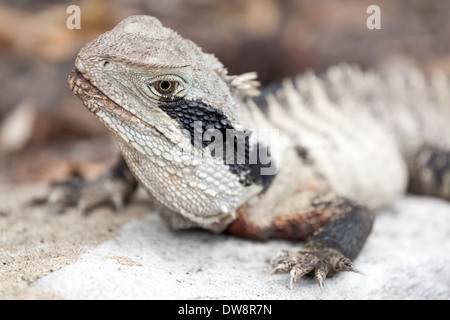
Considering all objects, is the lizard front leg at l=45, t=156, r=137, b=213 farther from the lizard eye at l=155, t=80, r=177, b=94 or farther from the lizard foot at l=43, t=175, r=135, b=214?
the lizard eye at l=155, t=80, r=177, b=94

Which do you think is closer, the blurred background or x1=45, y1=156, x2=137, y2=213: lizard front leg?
x1=45, y1=156, x2=137, y2=213: lizard front leg

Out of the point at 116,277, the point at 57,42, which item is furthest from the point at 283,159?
the point at 57,42

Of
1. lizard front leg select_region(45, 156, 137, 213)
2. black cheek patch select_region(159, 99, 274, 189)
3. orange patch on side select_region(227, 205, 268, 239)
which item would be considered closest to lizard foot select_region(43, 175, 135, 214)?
lizard front leg select_region(45, 156, 137, 213)

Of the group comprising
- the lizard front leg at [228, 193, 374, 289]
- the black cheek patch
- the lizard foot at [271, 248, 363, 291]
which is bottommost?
the lizard foot at [271, 248, 363, 291]

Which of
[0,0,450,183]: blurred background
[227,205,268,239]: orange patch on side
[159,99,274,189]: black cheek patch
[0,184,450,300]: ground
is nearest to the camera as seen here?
[0,184,450,300]: ground

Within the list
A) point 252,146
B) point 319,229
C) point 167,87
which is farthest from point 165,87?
point 319,229

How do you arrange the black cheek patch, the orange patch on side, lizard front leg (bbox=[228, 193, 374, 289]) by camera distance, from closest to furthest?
the black cheek patch
lizard front leg (bbox=[228, 193, 374, 289])
the orange patch on side
